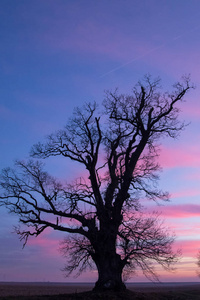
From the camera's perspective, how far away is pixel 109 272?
77.0 feet

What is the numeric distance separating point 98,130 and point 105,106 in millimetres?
1843

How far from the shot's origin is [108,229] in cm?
2436

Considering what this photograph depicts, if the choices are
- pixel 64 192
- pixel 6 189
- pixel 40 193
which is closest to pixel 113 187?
pixel 64 192

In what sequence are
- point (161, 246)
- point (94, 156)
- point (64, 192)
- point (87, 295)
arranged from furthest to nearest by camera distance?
point (94, 156), point (64, 192), point (161, 246), point (87, 295)

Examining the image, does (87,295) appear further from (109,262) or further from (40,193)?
(40,193)

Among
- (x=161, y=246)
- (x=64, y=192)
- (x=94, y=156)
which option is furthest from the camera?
(x=94, y=156)

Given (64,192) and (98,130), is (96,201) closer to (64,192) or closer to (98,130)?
(64,192)

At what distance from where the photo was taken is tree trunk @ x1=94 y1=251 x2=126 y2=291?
2300cm

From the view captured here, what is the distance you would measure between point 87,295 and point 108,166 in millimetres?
9105

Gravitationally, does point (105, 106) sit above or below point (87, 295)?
above

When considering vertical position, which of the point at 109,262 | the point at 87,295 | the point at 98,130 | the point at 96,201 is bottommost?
the point at 87,295

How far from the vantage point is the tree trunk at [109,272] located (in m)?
23.0

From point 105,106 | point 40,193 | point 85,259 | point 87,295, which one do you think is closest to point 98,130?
point 105,106

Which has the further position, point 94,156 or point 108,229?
point 94,156
